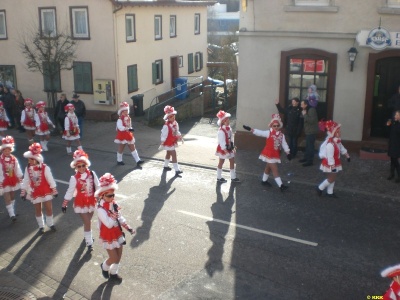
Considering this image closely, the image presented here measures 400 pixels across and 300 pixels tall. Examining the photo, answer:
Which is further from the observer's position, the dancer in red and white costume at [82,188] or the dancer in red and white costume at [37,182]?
the dancer in red and white costume at [37,182]

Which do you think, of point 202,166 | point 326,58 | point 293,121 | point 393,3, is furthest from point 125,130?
point 393,3

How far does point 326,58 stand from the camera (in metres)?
14.1

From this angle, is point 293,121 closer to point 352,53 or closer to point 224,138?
point 352,53

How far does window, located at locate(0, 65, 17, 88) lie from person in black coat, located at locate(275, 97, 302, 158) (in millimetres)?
14470

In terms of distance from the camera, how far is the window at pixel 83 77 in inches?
842

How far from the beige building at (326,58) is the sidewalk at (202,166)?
1410 mm

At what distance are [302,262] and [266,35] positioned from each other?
8168mm

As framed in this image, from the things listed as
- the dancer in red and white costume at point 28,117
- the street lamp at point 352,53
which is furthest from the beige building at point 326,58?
the dancer in red and white costume at point 28,117

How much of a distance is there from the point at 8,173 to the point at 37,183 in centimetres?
107

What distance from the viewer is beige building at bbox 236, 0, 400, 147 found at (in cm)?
1340

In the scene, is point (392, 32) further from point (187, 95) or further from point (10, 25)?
point (10, 25)

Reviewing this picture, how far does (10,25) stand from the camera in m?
22.6

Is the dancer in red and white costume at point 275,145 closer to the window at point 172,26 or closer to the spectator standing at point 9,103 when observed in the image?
the spectator standing at point 9,103

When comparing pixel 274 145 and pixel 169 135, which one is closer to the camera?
pixel 274 145
